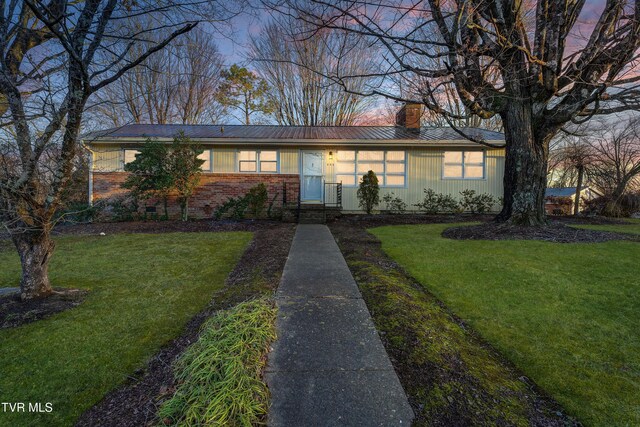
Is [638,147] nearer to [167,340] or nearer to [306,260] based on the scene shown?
[306,260]

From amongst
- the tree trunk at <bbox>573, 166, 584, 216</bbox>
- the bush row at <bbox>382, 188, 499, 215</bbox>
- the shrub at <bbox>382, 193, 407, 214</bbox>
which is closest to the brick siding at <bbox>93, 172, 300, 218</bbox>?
the shrub at <bbox>382, 193, 407, 214</bbox>

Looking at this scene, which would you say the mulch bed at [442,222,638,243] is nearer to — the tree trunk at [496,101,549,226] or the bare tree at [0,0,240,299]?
the tree trunk at [496,101,549,226]

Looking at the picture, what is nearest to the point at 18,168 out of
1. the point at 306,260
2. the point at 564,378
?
the point at 306,260

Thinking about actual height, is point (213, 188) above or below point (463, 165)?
below

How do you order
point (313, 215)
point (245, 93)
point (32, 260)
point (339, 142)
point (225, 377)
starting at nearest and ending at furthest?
point (225, 377) < point (32, 260) < point (313, 215) < point (339, 142) < point (245, 93)

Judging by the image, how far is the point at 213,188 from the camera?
38.6 ft

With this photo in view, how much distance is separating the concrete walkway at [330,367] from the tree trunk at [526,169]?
19.6ft

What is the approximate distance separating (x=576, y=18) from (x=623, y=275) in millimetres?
4942

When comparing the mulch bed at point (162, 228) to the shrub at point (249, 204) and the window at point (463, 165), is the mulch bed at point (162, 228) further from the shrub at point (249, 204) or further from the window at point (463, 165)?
the window at point (463, 165)

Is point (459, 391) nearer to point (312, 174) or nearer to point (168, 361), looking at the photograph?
point (168, 361)

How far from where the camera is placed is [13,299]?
348 centimetres

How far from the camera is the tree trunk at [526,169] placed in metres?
7.20

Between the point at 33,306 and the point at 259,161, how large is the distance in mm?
9921

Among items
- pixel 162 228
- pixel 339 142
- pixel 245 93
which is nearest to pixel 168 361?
pixel 162 228
